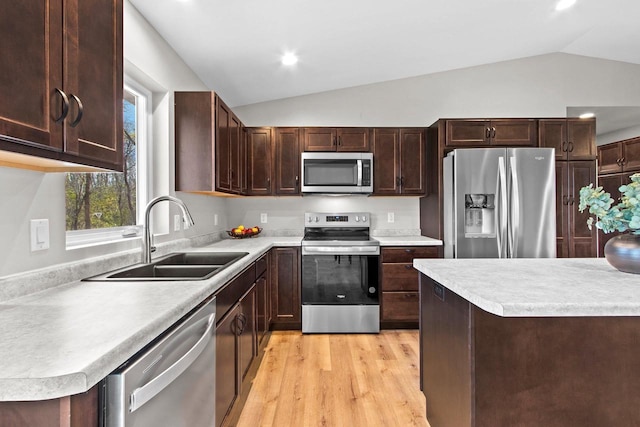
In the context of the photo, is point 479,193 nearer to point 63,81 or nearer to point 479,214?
point 479,214

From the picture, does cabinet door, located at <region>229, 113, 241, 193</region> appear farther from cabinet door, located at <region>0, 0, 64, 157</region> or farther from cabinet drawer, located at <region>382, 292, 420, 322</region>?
cabinet door, located at <region>0, 0, 64, 157</region>

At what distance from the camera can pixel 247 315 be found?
2148 mm

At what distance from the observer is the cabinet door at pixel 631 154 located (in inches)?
161

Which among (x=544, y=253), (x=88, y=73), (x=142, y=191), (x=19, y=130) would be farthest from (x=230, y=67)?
(x=544, y=253)

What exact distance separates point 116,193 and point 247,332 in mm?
1179

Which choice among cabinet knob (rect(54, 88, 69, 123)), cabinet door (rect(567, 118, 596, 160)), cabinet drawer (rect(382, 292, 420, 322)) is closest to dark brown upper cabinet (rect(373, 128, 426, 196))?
cabinet drawer (rect(382, 292, 420, 322))

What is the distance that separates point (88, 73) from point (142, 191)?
1392mm

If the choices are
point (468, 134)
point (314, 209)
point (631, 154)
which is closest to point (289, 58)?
point (314, 209)

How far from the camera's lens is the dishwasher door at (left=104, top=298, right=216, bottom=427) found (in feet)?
2.44

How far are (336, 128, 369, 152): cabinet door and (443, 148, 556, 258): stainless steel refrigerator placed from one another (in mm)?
907

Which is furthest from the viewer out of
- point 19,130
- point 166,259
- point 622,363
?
point 166,259

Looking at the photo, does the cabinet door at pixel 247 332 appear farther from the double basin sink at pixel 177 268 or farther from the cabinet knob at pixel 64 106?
the cabinet knob at pixel 64 106

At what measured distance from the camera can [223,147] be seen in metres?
2.71

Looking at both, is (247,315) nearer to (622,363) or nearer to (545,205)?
(622,363)
